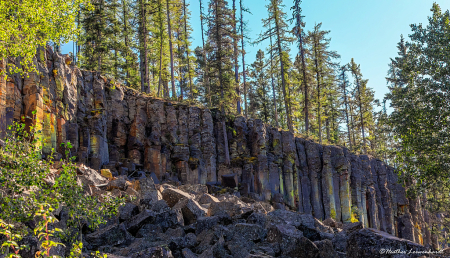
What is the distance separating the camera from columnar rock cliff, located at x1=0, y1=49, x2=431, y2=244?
17.8m

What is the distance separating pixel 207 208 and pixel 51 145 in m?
9.22

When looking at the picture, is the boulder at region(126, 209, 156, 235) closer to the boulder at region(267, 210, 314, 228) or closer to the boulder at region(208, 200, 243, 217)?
the boulder at region(208, 200, 243, 217)

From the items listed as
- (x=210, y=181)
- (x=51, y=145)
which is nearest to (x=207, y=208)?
(x=51, y=145)

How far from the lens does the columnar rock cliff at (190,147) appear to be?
17.8 meters

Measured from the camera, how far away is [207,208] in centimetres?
1333

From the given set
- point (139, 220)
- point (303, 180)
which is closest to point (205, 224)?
point (139, 220)

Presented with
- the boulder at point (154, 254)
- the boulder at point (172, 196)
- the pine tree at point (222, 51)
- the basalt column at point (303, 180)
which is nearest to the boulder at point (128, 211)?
the boulder at point (172, 196)

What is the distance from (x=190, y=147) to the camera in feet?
85.2

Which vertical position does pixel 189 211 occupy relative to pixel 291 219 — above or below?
above

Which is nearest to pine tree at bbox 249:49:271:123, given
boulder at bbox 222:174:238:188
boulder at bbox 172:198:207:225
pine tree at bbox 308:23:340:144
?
pine tree at bbox 308:23:340:144

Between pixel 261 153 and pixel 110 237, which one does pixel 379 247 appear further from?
pixel 261 153

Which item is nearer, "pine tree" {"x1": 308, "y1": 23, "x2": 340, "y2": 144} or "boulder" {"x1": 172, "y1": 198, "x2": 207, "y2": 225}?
"boulder" {"x1": 172, "y1": 198, "x2": 207, "y2": 225}

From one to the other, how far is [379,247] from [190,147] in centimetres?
2009

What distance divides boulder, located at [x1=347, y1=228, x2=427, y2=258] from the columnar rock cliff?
11.6 m
